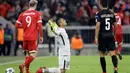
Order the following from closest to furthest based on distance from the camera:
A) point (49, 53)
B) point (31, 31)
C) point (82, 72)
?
1. point (31, 31)
2. point (82, 72)
3. point (49, 53)

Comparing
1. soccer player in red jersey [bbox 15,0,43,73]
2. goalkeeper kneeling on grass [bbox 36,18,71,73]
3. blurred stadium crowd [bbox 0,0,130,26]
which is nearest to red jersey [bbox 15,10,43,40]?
soccer player in red jersey [bbox 15,0,43,73]

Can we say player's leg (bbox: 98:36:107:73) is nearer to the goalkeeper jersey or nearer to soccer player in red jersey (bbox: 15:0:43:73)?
the goalkeeper jersey

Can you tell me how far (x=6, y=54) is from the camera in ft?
100

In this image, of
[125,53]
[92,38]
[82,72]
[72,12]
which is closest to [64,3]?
[72,12]

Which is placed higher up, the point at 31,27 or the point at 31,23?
the point at 31,23

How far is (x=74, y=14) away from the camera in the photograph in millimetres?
32781

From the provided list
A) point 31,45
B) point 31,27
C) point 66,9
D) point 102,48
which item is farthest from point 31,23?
point 66,9

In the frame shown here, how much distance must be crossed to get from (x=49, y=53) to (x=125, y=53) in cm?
451

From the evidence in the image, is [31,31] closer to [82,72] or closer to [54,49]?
[82,72]

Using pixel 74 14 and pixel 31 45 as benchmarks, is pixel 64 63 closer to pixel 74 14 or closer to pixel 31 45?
pixel 31 45

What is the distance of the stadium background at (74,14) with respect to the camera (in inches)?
1207

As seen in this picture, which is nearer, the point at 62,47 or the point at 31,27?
the point at 62,47

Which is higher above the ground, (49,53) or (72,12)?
(72,12)

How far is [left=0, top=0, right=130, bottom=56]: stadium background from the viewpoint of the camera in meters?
30.7
